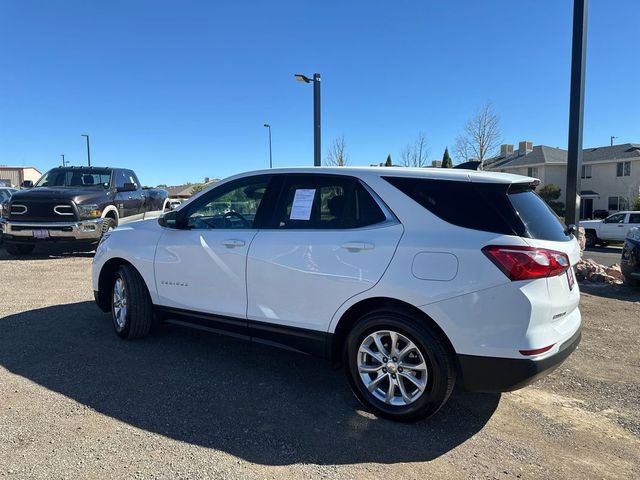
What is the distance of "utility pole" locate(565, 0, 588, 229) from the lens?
7777 millimetres

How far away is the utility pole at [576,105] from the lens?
7.78 metres

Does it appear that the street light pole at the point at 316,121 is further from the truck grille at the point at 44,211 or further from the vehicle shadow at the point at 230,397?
the vehicle shadow at the point at 230,397

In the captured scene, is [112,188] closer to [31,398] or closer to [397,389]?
[31,398]

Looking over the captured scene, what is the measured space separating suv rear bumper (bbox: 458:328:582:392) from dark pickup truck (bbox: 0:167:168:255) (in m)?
8.22

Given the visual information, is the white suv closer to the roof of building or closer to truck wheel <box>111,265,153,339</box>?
truck wheel <box>111,265,153,339</box>

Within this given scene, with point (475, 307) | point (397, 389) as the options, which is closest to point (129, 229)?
point (397, 389)

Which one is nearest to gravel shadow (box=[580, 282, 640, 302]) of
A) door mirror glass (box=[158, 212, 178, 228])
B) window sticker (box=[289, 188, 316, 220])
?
window sticker (box=[289, 188, 316, 220])

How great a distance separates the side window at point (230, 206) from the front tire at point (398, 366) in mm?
1408

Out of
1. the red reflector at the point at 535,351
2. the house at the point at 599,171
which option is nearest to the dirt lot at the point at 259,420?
the red reflector at the point at 535,351

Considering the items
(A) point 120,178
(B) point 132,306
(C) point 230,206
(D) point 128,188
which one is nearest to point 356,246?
(C) point 230,206

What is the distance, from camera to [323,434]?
127 inches

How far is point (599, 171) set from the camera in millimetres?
41812

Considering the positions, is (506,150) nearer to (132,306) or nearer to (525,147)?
(525,147)

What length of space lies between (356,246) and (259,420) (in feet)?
4.54
